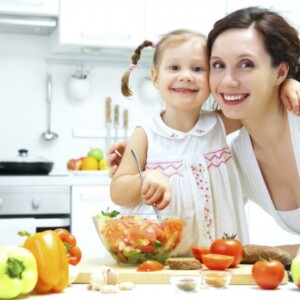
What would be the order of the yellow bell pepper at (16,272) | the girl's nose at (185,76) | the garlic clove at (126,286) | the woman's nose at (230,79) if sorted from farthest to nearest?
the girl's nose at (185,76) < the woman's nose at (230,79) < the garlic clove at (126,286) < the yellow bell pepper at (16,272)

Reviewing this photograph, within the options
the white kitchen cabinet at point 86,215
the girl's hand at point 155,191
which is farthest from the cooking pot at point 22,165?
the girl's hand at point 155,191

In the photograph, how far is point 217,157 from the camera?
213cm

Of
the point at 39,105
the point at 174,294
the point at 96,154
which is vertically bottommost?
the point at 174,294

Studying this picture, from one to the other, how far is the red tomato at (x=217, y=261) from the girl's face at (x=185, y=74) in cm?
68

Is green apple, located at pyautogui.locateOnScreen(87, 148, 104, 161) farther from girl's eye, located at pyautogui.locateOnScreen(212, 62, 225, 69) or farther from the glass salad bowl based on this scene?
the glass salad bowl

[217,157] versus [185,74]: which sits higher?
[185,74]

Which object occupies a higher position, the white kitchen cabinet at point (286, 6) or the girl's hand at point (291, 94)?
the white kitchen cabinet at point (286, 6)

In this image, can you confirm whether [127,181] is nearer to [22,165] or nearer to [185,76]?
[185,76]

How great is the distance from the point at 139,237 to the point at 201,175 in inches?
22.9

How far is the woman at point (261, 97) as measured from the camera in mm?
1940

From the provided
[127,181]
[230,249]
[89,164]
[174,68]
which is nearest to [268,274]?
[230,249]

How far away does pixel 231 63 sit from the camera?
193 cm

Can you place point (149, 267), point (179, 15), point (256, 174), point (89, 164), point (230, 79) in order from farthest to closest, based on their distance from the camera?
1. point (179, 15)
2. point (89, 164)
3. point (256, 174)
4. point (230, 79)
5. point (149, 267)

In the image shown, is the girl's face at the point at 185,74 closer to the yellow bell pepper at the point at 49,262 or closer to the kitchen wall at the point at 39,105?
the yellow bell pepper at the point at 49,262
